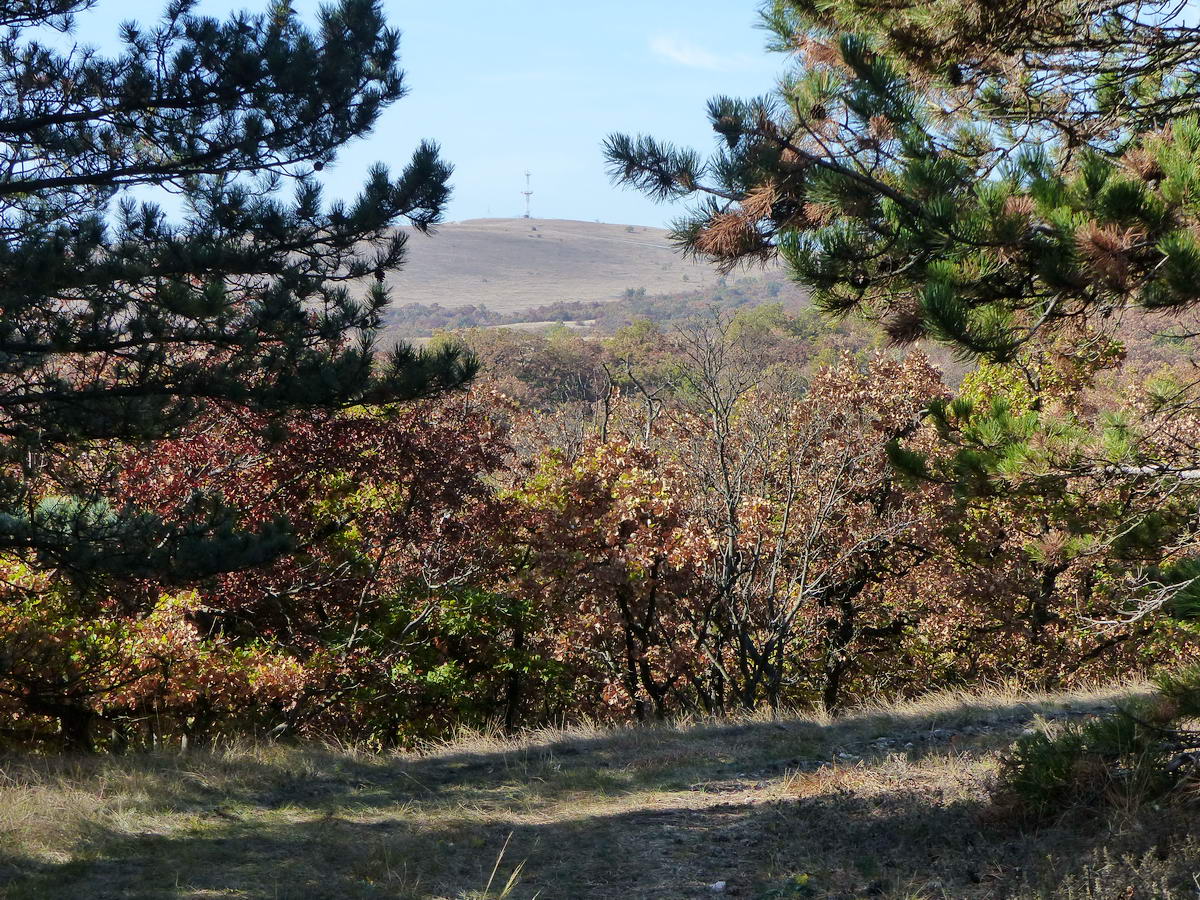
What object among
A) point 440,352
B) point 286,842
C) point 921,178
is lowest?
point 286,842

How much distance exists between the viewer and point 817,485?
1303 cm

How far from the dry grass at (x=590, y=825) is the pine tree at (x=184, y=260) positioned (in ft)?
5.14

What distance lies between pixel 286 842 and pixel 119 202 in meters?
4.22

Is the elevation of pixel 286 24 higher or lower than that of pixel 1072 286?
higher

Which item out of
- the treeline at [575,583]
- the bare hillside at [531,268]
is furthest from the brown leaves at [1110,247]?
the bare hillside at [531,268]

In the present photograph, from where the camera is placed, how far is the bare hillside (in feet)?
432

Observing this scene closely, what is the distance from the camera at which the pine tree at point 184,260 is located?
598 cm

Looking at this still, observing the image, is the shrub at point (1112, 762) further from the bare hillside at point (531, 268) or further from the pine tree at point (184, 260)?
the bare hillside at point (531, 268)

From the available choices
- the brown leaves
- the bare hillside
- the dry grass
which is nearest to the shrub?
the dry grass

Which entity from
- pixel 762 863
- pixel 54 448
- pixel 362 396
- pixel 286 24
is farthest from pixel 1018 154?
pixel 54 448

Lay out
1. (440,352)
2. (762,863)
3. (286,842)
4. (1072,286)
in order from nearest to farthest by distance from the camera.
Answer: (1072,286) < (762,863) < (286,842) < (440,352)

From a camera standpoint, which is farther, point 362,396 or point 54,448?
point 362,396

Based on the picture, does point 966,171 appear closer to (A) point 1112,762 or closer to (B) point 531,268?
(A) point 1112,762

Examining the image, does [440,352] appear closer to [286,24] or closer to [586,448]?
[286,24]
